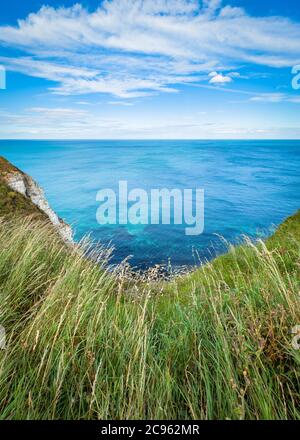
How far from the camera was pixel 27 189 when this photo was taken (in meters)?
16.6

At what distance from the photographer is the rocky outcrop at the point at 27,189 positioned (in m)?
15.4

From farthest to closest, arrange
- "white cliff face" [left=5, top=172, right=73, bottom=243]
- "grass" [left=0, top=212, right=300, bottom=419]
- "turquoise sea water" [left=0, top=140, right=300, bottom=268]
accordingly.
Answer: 1. "turquoise sea water" [left=0, top=140, right=300, bottom=268]
2. "white cliff face" [left=5, top=172, right=73, bottom=243]
3. "grass" [left=0, top=212, right=300, bottom=419]

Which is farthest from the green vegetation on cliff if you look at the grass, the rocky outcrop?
the grass

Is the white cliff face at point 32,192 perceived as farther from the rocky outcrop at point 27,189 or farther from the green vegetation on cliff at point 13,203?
the green vegetation on cliff at point 13,203

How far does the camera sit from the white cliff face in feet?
50.9

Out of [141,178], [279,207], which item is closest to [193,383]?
[279,207]

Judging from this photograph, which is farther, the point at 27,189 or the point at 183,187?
the point at 183,187

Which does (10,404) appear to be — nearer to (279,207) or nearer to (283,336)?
(283,336)

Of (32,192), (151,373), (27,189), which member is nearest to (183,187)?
(32,192)

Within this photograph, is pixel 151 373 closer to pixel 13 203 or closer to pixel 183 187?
pixel 13 203

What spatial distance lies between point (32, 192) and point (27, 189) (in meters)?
0.32

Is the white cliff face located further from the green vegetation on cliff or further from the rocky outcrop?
the green vegetation on cliff

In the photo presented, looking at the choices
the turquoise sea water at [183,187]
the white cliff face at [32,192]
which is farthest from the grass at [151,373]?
the white cliff face at [32,192]
